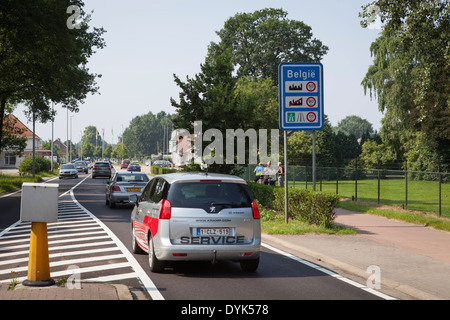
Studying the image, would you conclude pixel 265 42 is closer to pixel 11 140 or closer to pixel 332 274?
pixel 11 140

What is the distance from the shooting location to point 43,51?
2445 centimetres

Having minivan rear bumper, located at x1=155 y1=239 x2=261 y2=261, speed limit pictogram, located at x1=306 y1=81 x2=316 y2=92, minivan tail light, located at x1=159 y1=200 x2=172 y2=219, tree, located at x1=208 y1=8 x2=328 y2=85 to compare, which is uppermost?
tree, located at x1=208 y1=8 x2=328 y2=85

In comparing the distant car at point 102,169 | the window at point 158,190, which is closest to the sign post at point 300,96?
the window at point 158,190

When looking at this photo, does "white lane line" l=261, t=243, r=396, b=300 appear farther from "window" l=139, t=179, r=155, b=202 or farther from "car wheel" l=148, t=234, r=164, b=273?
"window" l=139, t=179, r=155, b=202

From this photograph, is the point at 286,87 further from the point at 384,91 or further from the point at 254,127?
the point at 384,91

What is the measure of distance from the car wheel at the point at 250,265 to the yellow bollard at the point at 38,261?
3.06 meters

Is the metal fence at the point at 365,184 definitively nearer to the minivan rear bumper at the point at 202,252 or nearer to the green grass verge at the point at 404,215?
the green grass verge at the point at 404,215

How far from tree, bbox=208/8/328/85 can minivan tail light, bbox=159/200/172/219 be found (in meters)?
52.6

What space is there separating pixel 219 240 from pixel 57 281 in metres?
2.41

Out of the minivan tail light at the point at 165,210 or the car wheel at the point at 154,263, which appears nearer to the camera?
the minivan tail light at the point at 165,210

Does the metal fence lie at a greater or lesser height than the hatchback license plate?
lesser

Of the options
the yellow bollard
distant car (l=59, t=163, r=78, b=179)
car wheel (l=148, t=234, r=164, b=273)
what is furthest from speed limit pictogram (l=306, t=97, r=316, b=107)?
distant car (l=59, t=163, r=78, b=179)

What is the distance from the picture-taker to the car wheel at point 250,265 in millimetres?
8373

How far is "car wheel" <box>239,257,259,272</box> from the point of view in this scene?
8.37 metres
